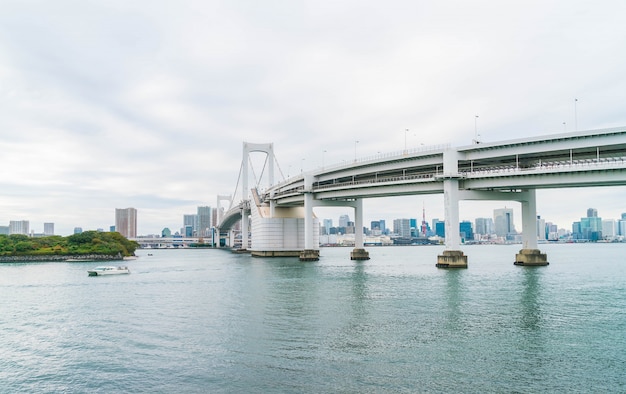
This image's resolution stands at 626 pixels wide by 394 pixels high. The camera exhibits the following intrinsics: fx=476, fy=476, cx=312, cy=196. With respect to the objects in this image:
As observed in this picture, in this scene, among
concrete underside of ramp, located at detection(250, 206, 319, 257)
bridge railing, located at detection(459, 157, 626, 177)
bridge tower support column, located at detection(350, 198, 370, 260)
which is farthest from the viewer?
concrete underside of ramp, located at detection(250, 206, 319, 257)

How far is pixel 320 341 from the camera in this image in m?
24.1

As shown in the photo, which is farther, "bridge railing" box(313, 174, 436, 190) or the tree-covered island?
the tree-covered island

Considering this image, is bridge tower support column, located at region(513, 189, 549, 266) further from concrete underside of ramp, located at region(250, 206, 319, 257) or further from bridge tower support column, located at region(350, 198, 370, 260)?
concrete underside of ramp, located at region(250, 206, 319, 257)

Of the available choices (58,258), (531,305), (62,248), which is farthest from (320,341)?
(62,248)

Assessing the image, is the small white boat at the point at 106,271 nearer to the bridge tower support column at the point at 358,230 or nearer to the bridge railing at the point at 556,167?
the bridge tower support column at the point at 358,230

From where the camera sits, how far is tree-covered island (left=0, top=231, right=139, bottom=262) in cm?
11131

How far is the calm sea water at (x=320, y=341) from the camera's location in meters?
18.2

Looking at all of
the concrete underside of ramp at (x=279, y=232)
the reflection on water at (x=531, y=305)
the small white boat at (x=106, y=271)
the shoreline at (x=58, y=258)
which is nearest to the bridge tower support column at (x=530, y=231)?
the reflection on water at (x=531, y=305)

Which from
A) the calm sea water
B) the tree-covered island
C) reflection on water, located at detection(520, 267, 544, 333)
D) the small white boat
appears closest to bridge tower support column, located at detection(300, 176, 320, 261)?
the small white boat

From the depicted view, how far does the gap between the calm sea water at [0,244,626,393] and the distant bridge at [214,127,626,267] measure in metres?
15.2

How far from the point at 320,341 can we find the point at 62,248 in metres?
113

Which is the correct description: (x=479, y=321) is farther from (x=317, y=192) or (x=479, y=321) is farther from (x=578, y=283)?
(x=317, y=192)

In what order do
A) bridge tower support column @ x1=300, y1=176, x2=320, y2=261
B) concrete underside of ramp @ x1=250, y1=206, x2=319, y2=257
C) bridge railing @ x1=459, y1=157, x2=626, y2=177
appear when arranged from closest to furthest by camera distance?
bridge railing @ x1=459, y1=157, x2=626, y2=177 → bridge tower support column @ x1=300, y1=176, x2=320, y2=261 → concrete underside of ramp @ x1=250, y1=206, x2=319, y2=257

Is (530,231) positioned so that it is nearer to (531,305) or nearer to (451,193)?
(451,193)
